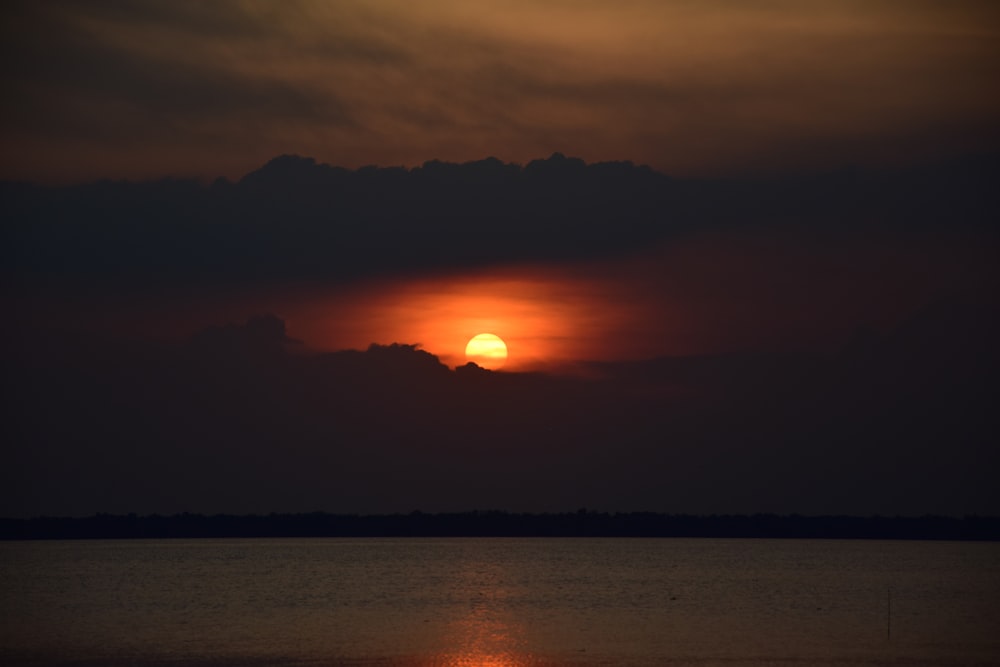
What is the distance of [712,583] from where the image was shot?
427 ft

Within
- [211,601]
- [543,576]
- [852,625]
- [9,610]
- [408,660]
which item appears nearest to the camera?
[408,660]

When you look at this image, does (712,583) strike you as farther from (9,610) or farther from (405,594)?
(9,610)

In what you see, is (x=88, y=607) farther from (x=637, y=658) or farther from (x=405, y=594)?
(x=637, y=658)

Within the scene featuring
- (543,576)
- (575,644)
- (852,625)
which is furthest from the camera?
(543,576)

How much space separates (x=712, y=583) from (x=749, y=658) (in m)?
72.4

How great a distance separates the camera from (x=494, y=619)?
8312 cm

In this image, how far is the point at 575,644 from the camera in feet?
218

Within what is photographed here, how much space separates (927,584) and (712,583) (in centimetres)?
2307

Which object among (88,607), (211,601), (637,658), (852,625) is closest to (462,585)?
(211,601)

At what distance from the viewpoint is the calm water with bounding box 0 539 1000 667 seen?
60844 millimetres

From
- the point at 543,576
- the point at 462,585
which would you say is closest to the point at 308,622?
the point at 462,585

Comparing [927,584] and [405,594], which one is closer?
[405,594]

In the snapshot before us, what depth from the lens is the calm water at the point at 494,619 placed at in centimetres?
6084

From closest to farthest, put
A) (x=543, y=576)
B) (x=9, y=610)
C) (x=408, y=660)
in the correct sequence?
(x=408, y=660)
(x=9, y=610)
(x=543, y=576)
